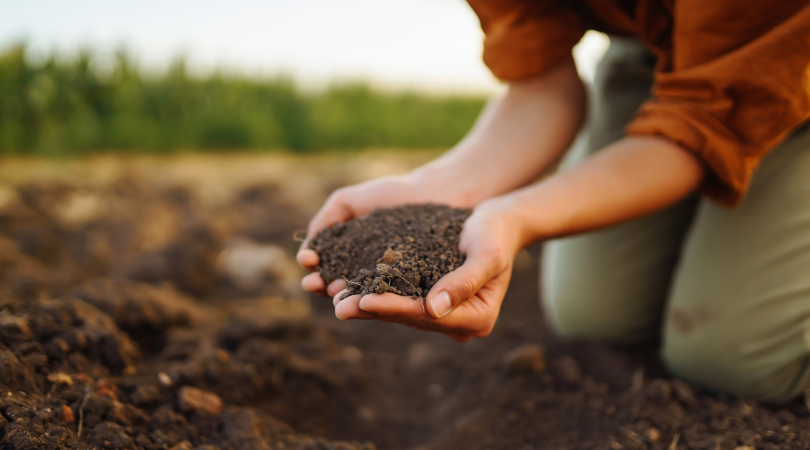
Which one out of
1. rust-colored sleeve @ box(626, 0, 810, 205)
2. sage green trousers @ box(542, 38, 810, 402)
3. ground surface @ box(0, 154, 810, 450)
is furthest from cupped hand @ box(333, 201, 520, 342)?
sage green trousers @ box(542, 38, 810, 402)

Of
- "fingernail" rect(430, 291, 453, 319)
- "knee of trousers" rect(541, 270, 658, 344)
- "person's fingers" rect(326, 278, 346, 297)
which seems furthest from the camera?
"knee of trousers" rect(541, 270, 658, 344)

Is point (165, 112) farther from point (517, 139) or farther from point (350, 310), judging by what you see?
point (350, 310)

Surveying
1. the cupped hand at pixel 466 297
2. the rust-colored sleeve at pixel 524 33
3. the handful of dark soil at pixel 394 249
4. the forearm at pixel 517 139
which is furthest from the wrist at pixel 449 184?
the rust-colored sleeve at pixel 524 33

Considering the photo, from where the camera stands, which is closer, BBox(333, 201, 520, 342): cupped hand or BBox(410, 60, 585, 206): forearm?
BBox(333, 201, 520, 342): cupped hand

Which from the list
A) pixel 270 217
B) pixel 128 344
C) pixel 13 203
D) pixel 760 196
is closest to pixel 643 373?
pixel 760 196

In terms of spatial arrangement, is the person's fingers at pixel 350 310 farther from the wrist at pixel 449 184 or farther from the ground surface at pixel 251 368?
the wrist at pixel 449 184

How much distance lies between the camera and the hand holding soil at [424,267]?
86 cm

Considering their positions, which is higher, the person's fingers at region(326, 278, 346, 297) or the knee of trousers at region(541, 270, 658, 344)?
the person's fingers at region(326, 278, 346, 297)

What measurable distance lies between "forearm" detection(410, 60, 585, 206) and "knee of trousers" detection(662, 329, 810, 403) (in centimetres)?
71

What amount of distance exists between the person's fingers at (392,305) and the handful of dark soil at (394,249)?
36 mm

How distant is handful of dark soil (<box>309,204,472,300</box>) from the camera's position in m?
0.93

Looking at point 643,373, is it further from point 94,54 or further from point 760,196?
point 94,54

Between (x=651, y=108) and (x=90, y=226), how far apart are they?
2.45m

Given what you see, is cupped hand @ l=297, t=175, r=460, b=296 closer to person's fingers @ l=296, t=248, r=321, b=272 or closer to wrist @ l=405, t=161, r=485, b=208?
wrist @ l=405, t=161, r=485, b=208
